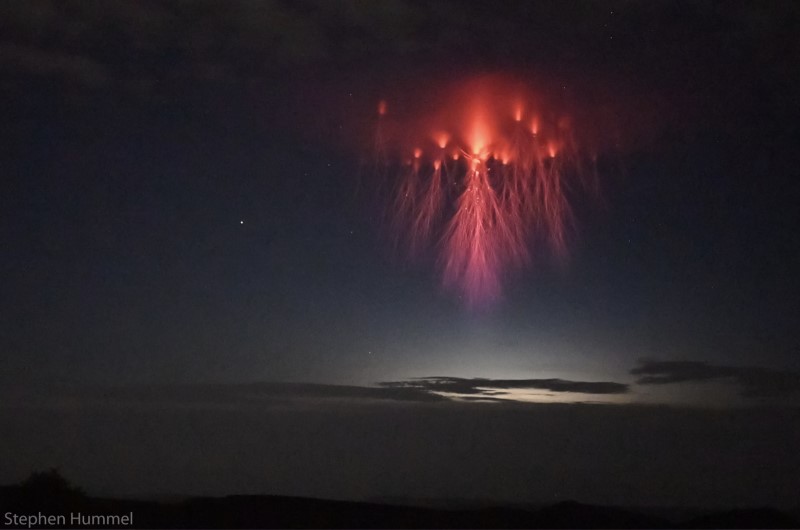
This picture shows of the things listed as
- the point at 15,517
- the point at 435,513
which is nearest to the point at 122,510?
the point at 15,517

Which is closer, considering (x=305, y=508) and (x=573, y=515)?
(x=305, y=508)

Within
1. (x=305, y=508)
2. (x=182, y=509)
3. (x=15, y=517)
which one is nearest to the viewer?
(x=15, y=517)

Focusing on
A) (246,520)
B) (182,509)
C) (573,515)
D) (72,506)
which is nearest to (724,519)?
(573,515)

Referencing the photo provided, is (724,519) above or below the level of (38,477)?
below

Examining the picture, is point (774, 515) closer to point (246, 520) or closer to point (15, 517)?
point (246, 520)

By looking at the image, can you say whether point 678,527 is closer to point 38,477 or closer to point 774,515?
point 774,515

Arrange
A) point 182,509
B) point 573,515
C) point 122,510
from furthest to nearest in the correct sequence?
point 573,515, point 182,509, point 122,510
